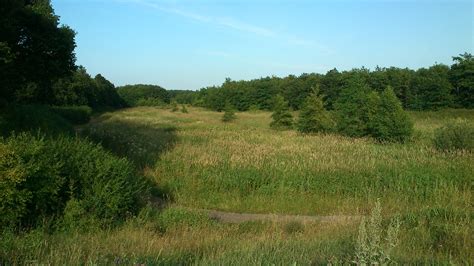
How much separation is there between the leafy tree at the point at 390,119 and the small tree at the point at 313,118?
271 inches

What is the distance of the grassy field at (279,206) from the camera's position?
6.16 meters

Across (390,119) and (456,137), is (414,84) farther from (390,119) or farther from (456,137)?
(456,137)

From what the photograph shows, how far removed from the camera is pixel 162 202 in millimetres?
14969

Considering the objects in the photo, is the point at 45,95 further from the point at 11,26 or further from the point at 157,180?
the point at 157,180

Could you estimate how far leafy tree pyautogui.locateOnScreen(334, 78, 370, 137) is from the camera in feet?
112

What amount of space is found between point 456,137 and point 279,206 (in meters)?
12.4

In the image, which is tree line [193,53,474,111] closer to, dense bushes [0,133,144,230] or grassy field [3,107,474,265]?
grassy field [3,107,474,265]

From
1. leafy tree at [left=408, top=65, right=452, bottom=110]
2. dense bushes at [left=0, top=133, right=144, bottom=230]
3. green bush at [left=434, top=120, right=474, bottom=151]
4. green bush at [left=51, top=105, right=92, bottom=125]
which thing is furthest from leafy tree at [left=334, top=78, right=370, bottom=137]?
leafy tree at [left=408, top=65, right=452, bottom=110]

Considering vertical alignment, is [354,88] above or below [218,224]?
above

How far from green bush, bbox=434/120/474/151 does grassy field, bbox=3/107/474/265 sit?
9.51 ft

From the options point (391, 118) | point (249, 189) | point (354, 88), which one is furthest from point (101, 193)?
point (354, 88)

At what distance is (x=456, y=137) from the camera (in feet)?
72.7

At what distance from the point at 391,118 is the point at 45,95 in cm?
3714

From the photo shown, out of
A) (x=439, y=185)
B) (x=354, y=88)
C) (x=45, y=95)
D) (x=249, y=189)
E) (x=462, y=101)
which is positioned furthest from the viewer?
(x=462, y=101)
